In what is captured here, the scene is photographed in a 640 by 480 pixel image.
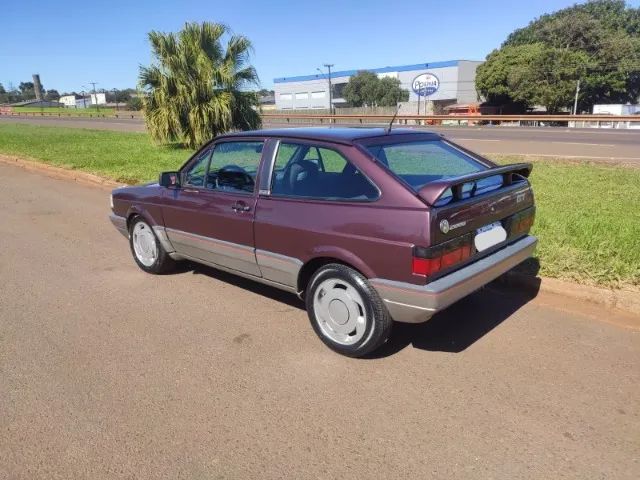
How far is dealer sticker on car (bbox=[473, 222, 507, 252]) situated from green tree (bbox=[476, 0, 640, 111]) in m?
48.5

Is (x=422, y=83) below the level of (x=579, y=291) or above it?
above

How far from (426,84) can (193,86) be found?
60.6 meters

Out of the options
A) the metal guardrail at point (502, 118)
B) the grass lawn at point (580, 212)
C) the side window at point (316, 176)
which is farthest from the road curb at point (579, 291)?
the metal guardrail at point (502, 118)

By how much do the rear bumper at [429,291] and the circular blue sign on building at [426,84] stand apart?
69.3m

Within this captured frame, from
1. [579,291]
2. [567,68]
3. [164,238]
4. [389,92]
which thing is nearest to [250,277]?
[164,238]

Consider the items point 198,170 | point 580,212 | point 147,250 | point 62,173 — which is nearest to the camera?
point 198,170

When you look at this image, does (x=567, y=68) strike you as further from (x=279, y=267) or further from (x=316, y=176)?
(x=279, y=267)

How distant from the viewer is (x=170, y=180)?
4816 mm

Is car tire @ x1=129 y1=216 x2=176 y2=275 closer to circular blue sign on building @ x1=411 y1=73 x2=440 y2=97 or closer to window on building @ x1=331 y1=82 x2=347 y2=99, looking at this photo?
circular blue sign on building @ x1=411 y1=73 x2=440 y2=97

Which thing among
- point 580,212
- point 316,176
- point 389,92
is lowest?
point 580,212

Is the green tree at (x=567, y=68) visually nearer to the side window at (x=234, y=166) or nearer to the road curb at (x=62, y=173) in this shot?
the road curb at (x=62, y=173)

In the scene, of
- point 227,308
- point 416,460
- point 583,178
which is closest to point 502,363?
point 416,460

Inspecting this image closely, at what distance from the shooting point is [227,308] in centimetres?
454

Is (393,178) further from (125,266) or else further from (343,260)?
(125,266)
